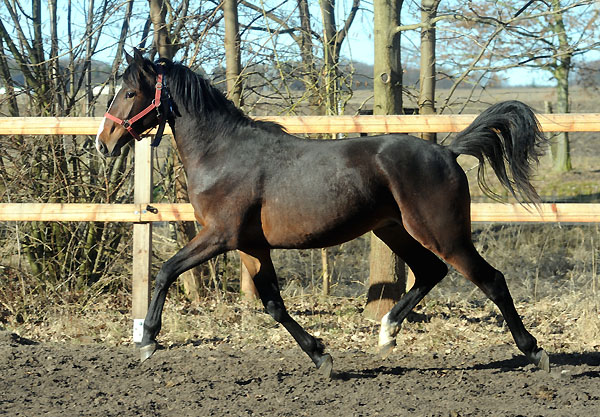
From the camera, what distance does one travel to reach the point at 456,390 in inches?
158

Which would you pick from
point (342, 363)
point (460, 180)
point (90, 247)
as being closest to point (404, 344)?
point (342, 363)

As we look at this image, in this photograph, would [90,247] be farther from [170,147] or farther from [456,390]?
[456,390]

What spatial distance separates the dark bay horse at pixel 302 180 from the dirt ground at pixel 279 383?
0.27 metres

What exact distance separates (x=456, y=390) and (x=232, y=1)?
415 centimetres

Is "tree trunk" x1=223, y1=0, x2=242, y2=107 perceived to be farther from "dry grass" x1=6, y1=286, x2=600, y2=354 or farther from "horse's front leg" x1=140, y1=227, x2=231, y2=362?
"horse's front leg" x1=140, y1=227, x2=231, y2=362

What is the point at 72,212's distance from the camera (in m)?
5.34

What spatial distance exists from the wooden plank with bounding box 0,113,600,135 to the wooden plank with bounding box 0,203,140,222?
0.57 metres

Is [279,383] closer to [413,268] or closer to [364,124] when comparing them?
[413,268]

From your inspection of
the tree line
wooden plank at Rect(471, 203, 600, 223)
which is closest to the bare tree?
the tree line

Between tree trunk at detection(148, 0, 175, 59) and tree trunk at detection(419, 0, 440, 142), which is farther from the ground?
tree trunk at detection(148, 0, 175, 59)

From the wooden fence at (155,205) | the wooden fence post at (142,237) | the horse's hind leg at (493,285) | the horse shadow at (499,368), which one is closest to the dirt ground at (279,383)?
the horse shadow at (499,368)

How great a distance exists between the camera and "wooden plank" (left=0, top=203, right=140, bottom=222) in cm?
529

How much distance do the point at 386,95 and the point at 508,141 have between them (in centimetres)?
152

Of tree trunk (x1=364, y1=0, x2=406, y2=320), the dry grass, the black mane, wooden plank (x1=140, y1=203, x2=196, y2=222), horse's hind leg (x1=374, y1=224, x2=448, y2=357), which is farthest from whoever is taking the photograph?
tree trunk (x1=364, y1=0, x2=406, y2=320)
